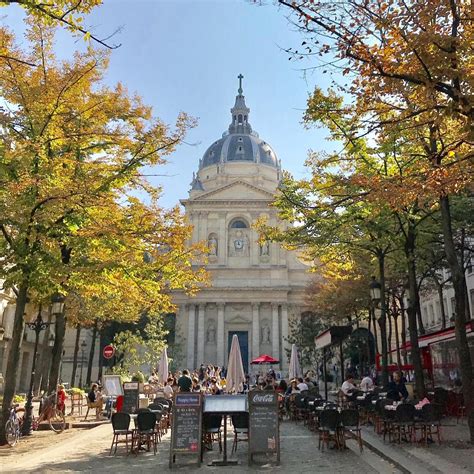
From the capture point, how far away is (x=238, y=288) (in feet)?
189

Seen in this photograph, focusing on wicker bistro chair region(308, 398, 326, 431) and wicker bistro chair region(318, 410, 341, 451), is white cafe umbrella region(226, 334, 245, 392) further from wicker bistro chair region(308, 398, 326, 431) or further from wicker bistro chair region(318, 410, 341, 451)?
wicker bistro chair region(318, 410, 341, 451)

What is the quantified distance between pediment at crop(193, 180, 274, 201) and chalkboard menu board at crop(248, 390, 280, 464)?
51.3 metres

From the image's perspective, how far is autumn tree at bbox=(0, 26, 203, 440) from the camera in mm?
12195

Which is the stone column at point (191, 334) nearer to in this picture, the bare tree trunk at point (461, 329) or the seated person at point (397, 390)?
the seated person at point (397, 390)

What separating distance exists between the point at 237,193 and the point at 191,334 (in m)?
18.3

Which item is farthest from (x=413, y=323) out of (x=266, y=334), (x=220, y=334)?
(x=220, y=334)

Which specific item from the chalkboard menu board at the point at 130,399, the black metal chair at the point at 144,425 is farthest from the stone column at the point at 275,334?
the black metal chair at the point at 144,425

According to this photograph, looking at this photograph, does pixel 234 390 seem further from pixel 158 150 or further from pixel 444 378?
pixel 158 150

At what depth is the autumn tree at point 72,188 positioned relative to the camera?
12195 millimetres

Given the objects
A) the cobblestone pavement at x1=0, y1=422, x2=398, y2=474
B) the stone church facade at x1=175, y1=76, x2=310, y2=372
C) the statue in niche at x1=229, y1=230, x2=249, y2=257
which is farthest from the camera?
the statue in niche at x1=229, y1=230, x2=249, y2=257

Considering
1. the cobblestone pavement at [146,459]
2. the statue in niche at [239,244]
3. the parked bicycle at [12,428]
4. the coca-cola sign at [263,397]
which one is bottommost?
the cobblestone pavement at [146,459]

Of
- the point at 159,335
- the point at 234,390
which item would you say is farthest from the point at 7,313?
the point at 234,390

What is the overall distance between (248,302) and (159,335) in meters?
18.6

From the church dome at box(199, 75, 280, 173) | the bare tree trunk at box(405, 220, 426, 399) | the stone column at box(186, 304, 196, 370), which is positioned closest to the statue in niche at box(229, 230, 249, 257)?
the stone column at box(186, 304, 196, 370)
